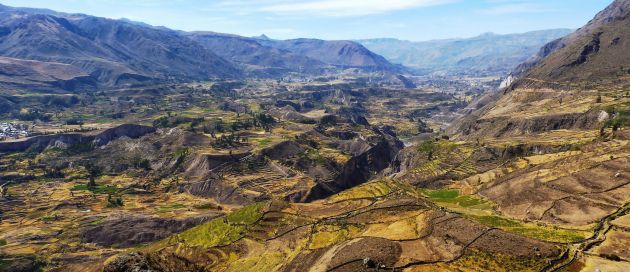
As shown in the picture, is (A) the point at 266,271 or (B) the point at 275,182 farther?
(B) the point at 275,182

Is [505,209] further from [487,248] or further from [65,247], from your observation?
[65,247]

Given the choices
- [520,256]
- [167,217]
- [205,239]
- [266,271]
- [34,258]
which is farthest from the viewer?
[167,217]

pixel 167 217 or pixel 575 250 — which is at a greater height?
pixel 575 250

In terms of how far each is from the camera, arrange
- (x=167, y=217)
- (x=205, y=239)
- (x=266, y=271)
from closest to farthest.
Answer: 1. (x=266, y=271)
2. (x=205, y=239)
3. (x=167, y=217)

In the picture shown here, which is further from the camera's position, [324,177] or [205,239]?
[324,177]

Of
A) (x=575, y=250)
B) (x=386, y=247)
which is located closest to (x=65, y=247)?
(x=386, y=247)

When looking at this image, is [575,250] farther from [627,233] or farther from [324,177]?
[324,177]

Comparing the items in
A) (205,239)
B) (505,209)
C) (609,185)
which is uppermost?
(609,185)

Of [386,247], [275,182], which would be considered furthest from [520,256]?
[275,182]

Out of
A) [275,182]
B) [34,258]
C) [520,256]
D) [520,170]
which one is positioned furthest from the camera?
[275,182]
